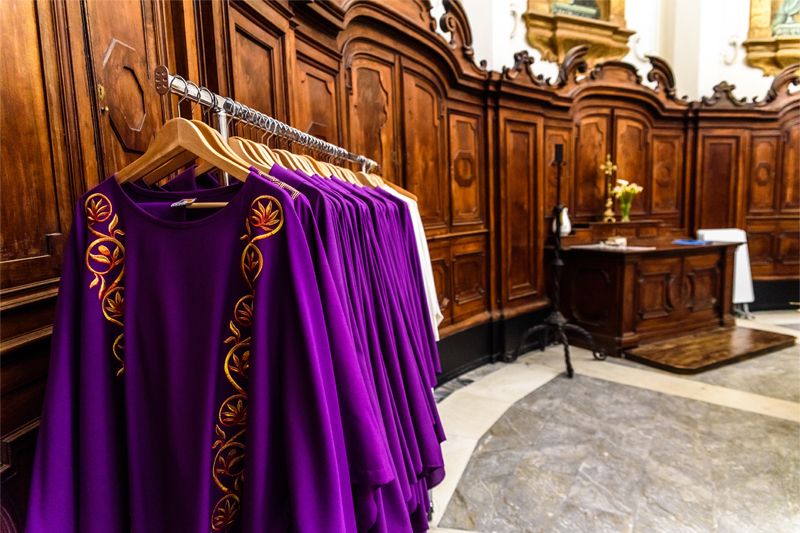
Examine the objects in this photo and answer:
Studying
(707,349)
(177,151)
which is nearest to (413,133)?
(177,151)

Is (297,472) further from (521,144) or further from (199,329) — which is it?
(521,144)

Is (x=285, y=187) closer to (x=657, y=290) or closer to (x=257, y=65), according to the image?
(x=257, y=65)

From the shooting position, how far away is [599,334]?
421 cm

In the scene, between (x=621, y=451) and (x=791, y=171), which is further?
(x=791, y=171)

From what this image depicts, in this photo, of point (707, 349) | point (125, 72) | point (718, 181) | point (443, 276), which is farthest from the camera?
point (718, 181)

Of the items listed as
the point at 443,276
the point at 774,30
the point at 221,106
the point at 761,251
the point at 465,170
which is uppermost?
the point at 774,30

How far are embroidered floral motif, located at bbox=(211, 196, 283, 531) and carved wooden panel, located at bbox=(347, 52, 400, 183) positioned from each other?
1.89 meters

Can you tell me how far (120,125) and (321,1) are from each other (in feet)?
4.37

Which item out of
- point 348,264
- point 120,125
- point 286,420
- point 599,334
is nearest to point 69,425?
point 286,420

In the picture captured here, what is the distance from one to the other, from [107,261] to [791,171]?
24.9ft

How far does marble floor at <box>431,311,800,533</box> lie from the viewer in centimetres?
193

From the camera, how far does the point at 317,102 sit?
7.64ft

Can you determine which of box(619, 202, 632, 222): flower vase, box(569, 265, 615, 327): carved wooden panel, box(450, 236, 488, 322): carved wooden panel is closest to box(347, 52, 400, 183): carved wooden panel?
box(450, 236, 488, 322): carved wooden panel

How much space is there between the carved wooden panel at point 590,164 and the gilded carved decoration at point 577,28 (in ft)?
3.26
